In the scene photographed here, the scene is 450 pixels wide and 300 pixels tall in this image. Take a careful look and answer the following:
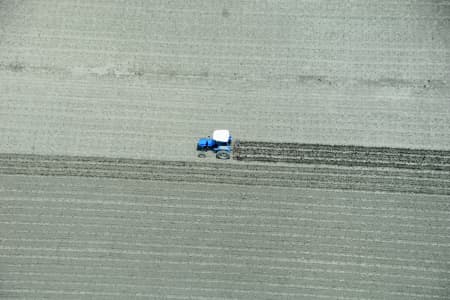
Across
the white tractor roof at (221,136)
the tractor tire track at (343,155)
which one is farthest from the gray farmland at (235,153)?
the white tractor roof at (221,136)

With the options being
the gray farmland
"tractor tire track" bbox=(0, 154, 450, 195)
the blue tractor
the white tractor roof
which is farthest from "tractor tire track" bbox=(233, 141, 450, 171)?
the white tractor roof

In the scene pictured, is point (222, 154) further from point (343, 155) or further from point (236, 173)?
point (343, 155)

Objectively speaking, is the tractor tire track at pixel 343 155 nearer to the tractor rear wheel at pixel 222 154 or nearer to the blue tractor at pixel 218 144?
the tractor rear wheel at pixel 222 154

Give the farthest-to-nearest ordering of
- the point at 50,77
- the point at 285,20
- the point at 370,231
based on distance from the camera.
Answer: the point at 285,20 → the point at 50,77 → the point at 370,231

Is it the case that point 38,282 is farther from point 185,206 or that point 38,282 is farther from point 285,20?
point 285,20

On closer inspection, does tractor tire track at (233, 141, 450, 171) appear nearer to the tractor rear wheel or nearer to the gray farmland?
the gray farmland

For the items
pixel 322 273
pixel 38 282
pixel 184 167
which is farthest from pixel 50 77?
pixel 322 273
